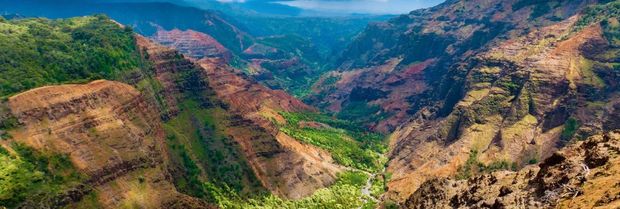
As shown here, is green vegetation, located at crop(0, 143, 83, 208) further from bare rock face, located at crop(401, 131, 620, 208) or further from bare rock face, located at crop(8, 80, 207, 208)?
bare rock face, located at crop(401, 131, 620, 208)

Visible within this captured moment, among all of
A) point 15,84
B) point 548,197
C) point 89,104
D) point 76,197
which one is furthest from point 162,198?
point 548,197

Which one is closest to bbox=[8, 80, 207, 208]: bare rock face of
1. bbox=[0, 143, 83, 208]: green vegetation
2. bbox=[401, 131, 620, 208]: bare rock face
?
bbox=[0, 143, 83, 208]: green vegetation

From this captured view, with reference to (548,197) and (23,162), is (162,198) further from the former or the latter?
(548,197)

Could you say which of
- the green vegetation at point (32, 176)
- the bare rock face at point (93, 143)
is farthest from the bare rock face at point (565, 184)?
the green vegetation at point (32, 176)

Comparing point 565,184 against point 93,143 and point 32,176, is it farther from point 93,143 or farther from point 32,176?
point 93,143

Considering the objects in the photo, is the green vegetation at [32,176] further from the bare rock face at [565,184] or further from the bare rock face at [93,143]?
the bare rock face at [565,184]
